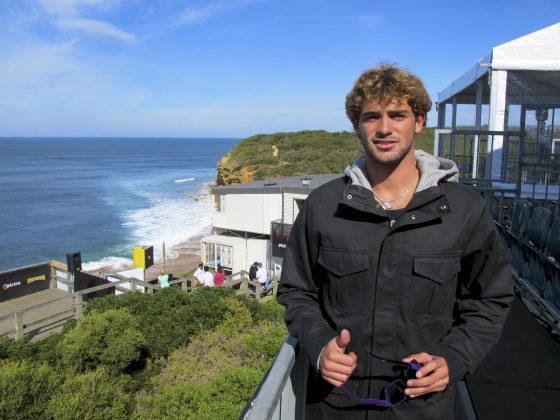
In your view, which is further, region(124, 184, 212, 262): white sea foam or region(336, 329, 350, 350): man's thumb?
region(124, 184, 212, 262): white sea foam

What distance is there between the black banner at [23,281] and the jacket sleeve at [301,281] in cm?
1467

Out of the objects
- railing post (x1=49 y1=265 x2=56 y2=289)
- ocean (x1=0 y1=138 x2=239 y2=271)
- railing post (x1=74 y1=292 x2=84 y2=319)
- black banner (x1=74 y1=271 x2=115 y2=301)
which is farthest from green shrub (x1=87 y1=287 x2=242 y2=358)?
ocean (x1=0 y1=138 x2=239 y2=271)

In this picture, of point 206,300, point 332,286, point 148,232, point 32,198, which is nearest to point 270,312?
point 206,300

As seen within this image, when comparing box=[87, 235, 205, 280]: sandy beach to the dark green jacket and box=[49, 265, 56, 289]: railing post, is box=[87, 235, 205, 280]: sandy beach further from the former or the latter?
the dark green jacket

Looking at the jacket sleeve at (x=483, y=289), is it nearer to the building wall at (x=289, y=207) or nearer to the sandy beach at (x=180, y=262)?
the building wall at (x=289, y=207)

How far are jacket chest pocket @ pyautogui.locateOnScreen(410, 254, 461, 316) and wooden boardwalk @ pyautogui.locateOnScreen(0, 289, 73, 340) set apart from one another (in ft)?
35.8

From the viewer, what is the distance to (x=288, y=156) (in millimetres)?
55312

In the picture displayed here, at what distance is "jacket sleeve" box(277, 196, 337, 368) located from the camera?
1917mm

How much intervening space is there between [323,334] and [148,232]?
43.1 m

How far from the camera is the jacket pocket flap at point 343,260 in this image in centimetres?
182

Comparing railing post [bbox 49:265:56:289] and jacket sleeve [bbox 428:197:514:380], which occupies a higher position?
jacket sleeve [bbox 428:197:514:380]

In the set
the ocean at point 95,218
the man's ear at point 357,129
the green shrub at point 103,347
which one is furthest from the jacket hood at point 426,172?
the ocean at point 95,218

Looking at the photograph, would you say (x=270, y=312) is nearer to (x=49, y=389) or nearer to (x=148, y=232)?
(x=49, y=389)

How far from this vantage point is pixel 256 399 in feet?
4.97
